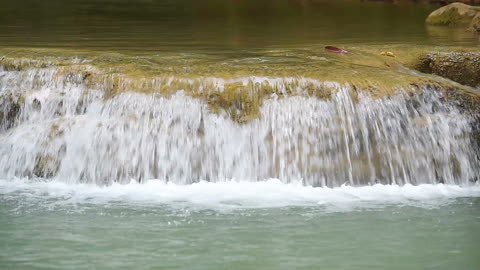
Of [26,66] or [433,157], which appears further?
Result: [26,66]

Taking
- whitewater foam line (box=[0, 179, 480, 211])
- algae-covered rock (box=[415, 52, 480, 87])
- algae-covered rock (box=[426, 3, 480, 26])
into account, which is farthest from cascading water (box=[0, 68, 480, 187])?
algae-covered rock (box=[426, 3, 480, 26])

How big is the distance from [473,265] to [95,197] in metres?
3.24

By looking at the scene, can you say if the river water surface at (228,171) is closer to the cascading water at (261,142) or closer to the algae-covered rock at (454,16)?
the cascading water at (261,142)

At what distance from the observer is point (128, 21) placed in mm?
16734

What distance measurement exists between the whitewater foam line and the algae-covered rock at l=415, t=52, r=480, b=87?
2074 mm

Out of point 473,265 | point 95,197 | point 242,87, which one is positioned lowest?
point 473,265

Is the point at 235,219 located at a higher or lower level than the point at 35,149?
lower

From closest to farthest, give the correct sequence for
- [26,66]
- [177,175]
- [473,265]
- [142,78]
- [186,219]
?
1. [473,265]
2. [186,219]
3. [177,175]
4. [142,78]
5. [26,66]

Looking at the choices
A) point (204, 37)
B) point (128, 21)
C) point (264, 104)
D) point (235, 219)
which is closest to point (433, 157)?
point (264, 104)

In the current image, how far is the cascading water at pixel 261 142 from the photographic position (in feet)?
24.5

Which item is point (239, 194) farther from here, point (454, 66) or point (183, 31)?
point (183, 31)

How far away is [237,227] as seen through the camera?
6.02 m

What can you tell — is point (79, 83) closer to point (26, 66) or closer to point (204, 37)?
point (26, 66)

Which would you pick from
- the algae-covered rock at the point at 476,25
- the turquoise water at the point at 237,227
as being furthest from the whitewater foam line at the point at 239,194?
the algae-covered rock at the point at 476,25
